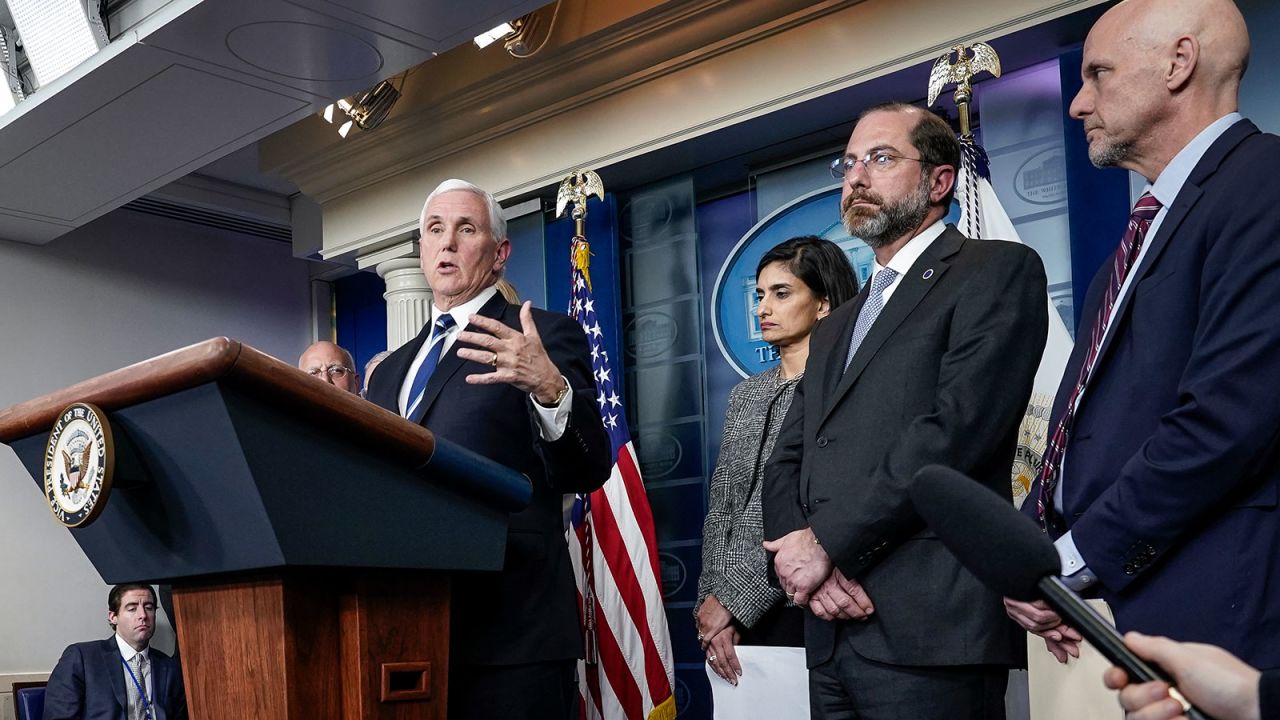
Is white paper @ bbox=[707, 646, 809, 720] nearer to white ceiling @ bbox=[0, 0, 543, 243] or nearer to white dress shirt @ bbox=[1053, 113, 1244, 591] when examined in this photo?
white dress shirt @ bbox=[1053, 113, 1244, 591]

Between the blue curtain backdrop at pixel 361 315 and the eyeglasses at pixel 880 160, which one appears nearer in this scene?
the eyeglasses at pixel 880 160

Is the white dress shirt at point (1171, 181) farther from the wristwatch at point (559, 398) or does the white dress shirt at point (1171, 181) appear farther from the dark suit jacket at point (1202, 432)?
the wristwatch at point (559, 398)

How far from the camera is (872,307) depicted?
2229mm

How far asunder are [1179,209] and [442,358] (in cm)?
123

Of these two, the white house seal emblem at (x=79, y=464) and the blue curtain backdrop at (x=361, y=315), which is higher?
the blue curtain backdrop at (x=361, y=315)

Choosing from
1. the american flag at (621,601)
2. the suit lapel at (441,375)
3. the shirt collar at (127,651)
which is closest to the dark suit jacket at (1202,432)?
the suit lapel at (441,375)

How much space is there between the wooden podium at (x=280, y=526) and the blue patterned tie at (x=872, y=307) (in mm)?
813

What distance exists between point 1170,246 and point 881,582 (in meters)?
0.68

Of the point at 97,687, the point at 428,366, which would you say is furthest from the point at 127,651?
the point at 428,366

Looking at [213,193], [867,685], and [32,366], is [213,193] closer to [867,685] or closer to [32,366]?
[32,366]

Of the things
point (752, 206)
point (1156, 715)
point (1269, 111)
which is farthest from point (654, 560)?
point (1156, 715)

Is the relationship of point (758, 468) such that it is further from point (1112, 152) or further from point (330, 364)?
point (330, 364)

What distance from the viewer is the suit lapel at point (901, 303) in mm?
2092

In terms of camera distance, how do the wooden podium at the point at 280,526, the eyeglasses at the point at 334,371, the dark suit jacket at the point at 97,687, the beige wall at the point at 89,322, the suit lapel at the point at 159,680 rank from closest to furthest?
the wooden podium at the point at 280,526 < the eyeglasses at the point at 334,371 < the dark suit jacket at the point at 97,687 < the suit lapel at the point at 159,680 < the beige wall at the point at 89,322
